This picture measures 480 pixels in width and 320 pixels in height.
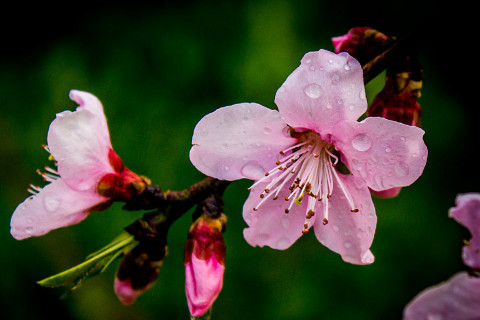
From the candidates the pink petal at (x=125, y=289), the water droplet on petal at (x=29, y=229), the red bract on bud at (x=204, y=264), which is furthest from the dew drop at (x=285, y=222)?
the water droplet on petal at (x=29, y=229)

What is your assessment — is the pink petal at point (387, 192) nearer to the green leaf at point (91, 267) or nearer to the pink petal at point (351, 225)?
the pink petal at point (351, 225)

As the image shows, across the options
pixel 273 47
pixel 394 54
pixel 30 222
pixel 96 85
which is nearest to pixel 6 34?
pixel 96 85

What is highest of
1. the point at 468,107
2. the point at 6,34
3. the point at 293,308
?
the point at 6,34

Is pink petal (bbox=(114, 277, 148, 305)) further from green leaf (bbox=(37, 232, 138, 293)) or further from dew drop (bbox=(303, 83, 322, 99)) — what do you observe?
dew drop (bbox=(303, 83, 322, 99))

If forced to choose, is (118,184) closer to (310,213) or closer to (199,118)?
(310,213)

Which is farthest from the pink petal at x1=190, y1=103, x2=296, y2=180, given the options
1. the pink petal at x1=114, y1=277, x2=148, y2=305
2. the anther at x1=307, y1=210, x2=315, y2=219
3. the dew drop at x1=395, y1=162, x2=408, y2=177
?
the pink petal at x1=114, y1=277, x2=148, y2=305

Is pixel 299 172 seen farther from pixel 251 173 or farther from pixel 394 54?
pixel 394 54
